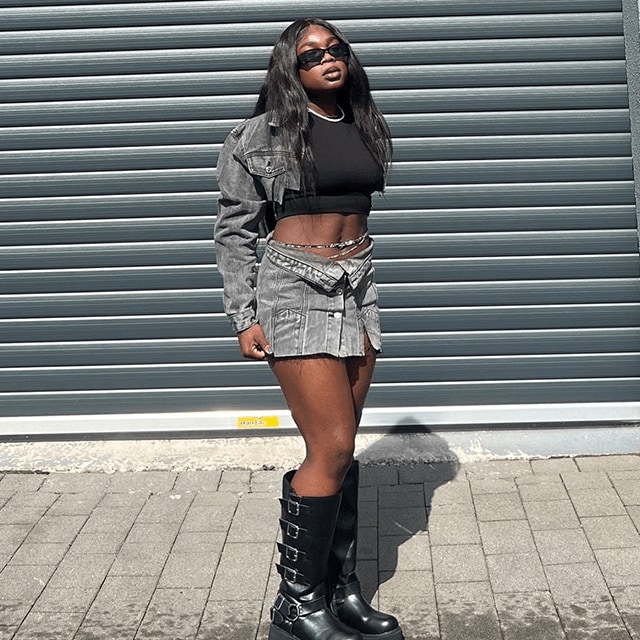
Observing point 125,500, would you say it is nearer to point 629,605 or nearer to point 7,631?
point 7,631

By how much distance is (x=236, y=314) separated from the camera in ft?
13.2

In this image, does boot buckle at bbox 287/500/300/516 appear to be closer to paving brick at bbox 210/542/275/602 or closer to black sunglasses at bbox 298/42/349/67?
paving brick at bbox 210/542/275/602

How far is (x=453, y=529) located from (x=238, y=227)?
1963 millimetres

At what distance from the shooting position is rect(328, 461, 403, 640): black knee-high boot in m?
4.16

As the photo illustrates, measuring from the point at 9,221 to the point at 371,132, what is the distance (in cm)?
285

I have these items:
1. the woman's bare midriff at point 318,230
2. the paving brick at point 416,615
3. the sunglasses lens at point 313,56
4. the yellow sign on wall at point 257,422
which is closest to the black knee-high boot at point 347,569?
the paving brick at point 416,615

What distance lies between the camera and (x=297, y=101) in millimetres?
3900

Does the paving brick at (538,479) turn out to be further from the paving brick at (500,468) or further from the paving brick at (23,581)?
the paving brick at (23,581)

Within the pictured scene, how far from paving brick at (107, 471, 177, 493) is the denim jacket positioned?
2.08 meters

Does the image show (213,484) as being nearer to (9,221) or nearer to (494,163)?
(9,221)

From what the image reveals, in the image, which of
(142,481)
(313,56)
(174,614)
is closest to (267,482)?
(142,481)

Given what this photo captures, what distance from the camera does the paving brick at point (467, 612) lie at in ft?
13.6

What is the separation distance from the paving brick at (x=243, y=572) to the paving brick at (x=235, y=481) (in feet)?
2.34

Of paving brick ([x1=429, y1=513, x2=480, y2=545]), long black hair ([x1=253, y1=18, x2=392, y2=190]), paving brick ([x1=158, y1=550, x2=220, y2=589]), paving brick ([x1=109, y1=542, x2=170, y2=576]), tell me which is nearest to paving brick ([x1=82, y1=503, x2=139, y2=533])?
paving brick ([x1=109, y1=542, x2=170, y2=576])
